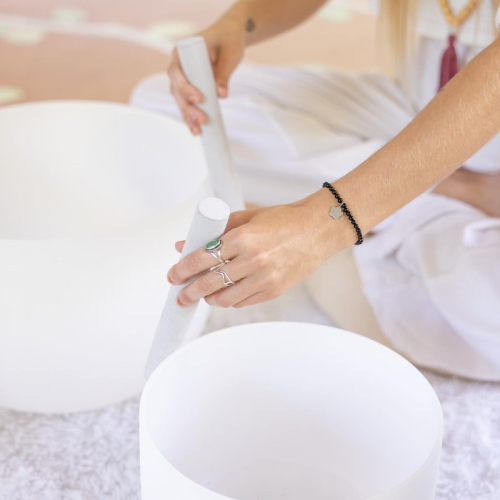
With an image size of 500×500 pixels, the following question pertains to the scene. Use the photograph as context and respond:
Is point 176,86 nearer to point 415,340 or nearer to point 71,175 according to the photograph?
point 71,175

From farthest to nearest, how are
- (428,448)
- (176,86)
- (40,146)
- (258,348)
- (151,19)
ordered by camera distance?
(151,19) < (40,146) < (176,86) < (258,348) < (428,448)

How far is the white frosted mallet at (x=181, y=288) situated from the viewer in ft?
2.45

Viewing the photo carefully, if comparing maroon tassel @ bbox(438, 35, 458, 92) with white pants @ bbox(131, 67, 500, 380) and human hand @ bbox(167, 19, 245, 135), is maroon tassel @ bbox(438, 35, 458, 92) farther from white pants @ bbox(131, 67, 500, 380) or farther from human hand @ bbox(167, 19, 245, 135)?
human hand @ bbox(167, 19, 245, 135)

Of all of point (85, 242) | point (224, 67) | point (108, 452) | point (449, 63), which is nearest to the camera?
point (85, 242)

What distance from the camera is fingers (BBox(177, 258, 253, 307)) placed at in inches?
30.8

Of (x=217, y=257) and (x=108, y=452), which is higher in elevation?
(x=217, y=257)

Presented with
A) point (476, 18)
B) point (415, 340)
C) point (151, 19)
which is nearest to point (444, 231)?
point (415, 340)

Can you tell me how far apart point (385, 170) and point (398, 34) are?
2.13ft

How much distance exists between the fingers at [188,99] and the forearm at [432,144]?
331 mm

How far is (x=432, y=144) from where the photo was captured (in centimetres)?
86

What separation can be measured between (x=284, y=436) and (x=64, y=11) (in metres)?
2.27

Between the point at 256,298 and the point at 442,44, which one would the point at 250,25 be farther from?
the point at 256,298

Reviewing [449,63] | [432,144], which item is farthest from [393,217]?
[432,144]

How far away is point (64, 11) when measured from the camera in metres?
2.80
